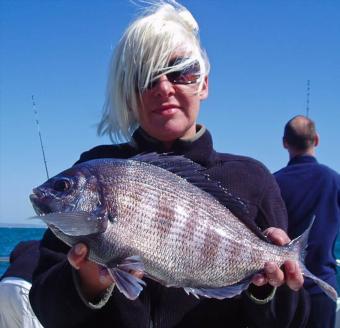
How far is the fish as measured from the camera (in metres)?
1.90

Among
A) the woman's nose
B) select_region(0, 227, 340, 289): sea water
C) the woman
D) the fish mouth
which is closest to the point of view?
the fish mouth

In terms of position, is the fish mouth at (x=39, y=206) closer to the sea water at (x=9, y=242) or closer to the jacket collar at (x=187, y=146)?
the jacket collar at (x=187, y=146)

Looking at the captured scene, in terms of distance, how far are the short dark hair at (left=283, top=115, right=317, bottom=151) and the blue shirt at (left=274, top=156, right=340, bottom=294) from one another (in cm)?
35

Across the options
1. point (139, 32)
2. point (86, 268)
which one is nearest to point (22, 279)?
point (86, 268)

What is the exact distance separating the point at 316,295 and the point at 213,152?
264 cm

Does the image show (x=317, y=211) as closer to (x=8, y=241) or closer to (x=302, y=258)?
(x=302, y=258)

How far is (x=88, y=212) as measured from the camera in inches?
77.0

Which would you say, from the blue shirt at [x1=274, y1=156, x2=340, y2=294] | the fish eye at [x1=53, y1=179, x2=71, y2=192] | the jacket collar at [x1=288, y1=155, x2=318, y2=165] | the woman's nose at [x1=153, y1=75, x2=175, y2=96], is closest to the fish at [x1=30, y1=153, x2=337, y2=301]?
the fish eye at [x1=53, y1=179, x2=71, y2=192]

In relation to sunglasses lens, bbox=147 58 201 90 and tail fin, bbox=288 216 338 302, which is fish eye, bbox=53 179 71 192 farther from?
tail fin, bbox=288 216 338 302

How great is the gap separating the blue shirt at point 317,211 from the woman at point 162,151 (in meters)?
2.26

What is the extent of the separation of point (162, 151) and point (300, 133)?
305 cm

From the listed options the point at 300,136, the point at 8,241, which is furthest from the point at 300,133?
the point at 8,241

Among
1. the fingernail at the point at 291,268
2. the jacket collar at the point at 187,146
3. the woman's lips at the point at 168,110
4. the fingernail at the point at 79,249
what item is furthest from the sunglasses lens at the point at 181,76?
the fingernail at the point at 291,268

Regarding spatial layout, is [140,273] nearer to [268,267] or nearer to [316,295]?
[268,267]
